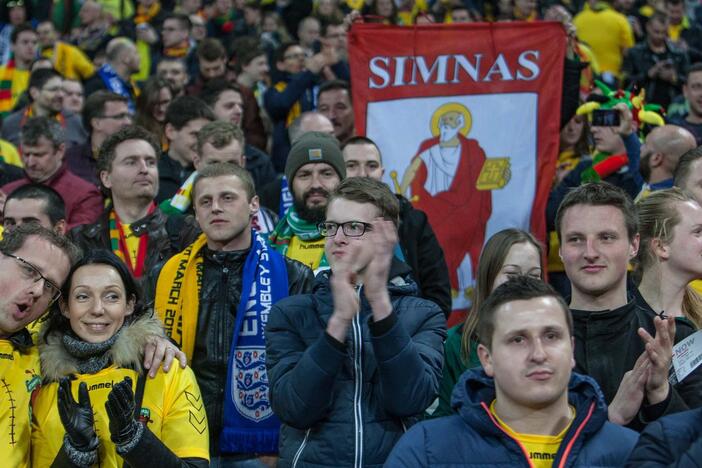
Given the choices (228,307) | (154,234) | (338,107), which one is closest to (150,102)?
(338,107)

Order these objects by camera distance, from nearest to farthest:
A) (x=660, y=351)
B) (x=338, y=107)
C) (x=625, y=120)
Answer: (x=660, y=351) < (x=625, y=120) < (x=338, y=107)

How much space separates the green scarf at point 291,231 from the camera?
6611 millimetres

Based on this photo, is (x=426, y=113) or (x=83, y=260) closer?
(x=83, y=260)

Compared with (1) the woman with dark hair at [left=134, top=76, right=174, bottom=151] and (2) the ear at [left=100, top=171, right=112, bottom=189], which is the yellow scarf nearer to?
(2) the ear at [left=100, top=171, right=112, bottom=189]

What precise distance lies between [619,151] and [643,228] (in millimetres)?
2838

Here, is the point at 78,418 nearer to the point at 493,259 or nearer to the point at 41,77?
the point at 493,259

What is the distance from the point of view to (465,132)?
827 centimetres

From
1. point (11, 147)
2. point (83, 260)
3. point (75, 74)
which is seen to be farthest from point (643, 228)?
point (75, 74)

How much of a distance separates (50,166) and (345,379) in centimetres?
459

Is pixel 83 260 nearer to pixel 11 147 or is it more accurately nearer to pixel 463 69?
pixel 463 69

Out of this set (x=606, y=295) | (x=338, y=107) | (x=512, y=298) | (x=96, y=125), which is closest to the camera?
(x=512, y=298)

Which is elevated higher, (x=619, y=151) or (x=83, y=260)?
(x=619, y=151)

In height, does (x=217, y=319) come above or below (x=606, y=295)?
below

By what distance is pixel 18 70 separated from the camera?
46.6 feet
